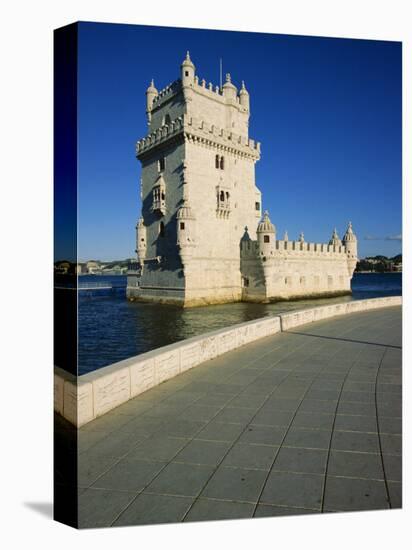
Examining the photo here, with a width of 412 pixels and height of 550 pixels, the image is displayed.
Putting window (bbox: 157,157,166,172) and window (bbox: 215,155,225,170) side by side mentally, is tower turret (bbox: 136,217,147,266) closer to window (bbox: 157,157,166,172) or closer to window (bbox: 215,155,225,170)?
window (bbox: 157,157,166,172)

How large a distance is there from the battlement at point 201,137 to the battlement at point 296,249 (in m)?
7.69

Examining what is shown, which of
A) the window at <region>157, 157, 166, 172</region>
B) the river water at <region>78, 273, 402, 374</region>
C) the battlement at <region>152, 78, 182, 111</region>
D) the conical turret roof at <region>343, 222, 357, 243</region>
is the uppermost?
the battlement at <region>152, 78, 182, 111</region>

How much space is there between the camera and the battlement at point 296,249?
34594 millimetres

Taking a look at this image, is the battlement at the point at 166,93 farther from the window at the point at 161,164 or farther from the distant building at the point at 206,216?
the window at the point at 161,164

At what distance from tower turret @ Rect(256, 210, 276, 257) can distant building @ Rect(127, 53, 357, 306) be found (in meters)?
0.08

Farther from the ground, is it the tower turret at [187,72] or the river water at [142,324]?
the tower turret at [187,72]

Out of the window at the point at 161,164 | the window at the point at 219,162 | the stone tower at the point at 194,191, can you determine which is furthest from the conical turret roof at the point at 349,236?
the window at the point at 161,164

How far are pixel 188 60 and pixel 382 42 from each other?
28.7 m

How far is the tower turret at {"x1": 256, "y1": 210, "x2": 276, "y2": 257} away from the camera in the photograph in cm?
3381

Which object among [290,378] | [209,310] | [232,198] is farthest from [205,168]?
[290,378]

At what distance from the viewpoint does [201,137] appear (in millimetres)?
31859

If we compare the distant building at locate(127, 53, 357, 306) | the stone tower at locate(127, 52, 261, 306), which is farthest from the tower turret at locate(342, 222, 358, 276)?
the stone tower at locate(127, 52, 261, 306)

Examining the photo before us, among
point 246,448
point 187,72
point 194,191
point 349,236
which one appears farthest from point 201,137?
point 246,448
